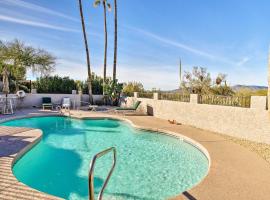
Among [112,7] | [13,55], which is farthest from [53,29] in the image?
[13,55]

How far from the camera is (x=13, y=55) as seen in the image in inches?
963

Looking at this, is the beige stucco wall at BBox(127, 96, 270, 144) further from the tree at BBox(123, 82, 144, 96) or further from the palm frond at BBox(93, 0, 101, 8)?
the palm frond at BBox(93, 0, 101, 8)

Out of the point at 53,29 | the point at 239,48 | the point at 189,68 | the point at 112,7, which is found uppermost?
the point at 112,7

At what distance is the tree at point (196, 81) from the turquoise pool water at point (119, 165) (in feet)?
32.7

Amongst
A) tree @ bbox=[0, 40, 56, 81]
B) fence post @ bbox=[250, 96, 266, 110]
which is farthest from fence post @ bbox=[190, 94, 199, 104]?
tree @ bbox=[0, 40, 56, 81]

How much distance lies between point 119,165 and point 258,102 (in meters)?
5.92

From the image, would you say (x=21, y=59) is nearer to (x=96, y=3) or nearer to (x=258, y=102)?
(x=96, y=3)

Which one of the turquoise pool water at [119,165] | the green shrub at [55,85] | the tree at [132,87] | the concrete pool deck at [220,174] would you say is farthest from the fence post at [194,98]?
the green shrub at [55,85]

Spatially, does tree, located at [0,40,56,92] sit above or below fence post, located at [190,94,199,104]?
above

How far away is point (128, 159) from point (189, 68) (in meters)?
15.6

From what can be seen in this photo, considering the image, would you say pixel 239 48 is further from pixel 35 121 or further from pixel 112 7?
pixel 35 121

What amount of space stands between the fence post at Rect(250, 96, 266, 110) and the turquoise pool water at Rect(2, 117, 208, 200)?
301 centimetres

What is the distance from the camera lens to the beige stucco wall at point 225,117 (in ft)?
27.0

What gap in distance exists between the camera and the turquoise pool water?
4.90 m
